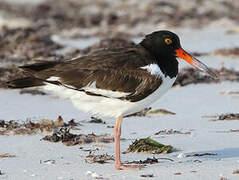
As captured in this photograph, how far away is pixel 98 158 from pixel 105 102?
21.3 inches

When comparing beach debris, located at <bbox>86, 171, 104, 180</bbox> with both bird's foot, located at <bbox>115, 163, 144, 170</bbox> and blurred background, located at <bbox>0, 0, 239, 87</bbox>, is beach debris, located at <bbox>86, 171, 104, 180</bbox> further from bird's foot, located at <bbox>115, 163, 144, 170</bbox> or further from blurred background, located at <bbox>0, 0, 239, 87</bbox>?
blurred background, located at <bbox>0, 0, 239, 87</bbox>

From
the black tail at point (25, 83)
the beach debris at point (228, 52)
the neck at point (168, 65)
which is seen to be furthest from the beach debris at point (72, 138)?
the beach debris at point (228, 52)

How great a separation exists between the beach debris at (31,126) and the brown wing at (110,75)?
43.1 inches

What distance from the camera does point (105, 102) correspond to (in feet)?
19.4

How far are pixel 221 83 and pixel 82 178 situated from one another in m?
5.55

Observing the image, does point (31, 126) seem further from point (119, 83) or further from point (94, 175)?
point (94, 175)

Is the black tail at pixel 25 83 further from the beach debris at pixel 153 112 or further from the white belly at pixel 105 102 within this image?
the beach debris at pixel 153 112

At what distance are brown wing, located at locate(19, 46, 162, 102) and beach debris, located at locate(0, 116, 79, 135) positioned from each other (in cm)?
110

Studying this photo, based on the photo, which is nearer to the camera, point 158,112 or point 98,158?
point 98,158

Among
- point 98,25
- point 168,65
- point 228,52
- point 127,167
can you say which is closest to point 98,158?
point 127,167

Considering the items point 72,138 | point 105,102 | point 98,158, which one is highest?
point 105,102

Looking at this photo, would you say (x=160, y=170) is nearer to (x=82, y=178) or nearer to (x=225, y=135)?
(x=82, y=178)

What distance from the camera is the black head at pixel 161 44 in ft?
20.4

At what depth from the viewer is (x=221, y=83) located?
10281 millimetres
